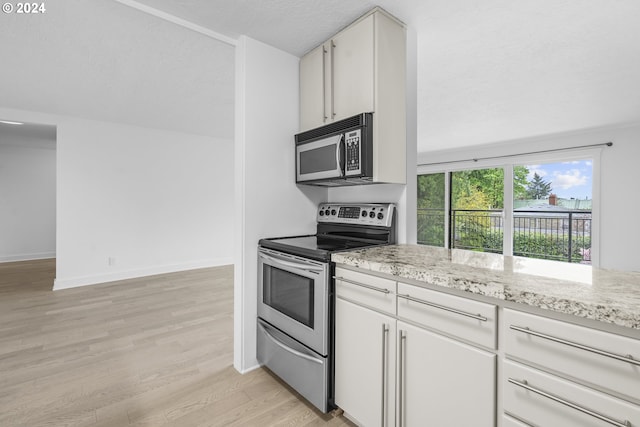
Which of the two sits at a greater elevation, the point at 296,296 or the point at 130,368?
the point at 296,296

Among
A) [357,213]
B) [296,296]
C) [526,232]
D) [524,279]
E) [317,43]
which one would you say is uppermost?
[317,43]

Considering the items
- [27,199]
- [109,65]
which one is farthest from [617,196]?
[27,199]

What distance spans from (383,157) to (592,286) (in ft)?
3.65

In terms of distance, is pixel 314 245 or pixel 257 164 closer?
pixel 314 245

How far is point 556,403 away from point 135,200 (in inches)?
210

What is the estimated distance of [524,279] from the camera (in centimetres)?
107

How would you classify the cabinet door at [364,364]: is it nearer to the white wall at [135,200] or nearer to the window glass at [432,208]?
the white wall at [135,200]

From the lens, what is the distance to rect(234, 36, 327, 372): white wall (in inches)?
81.3

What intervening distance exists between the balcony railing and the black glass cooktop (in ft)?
16.1

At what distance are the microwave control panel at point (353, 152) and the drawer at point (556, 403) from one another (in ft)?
3.86

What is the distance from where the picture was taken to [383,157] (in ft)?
5.82

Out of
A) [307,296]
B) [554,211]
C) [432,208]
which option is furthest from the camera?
[432,208]

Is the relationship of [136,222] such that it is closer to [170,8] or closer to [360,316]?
[170,8]

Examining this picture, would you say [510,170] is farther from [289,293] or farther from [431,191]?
[289,293]
